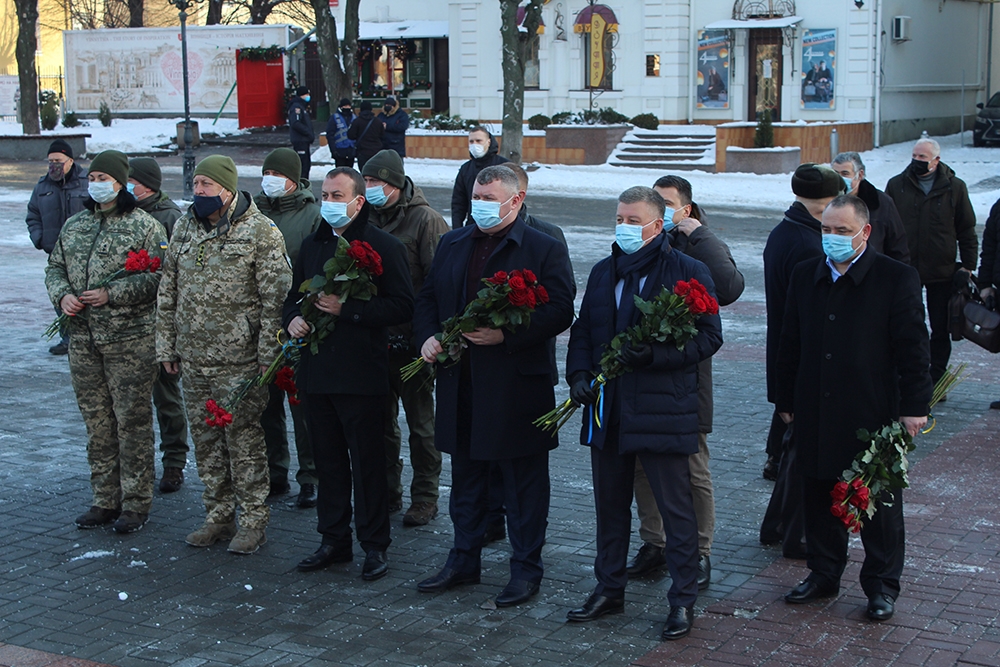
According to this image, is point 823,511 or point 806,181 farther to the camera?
point 806,181

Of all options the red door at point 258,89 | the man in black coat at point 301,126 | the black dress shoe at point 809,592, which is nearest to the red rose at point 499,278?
the black dress shoe at point 809,592

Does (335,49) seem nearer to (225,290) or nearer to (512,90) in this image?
(512,90)

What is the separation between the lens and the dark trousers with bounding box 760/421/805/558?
608 centimetres

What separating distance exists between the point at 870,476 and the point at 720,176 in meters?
23.4

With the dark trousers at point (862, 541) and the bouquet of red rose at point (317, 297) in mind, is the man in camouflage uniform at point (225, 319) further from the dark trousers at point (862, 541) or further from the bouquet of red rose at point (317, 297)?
the dark trousers at point (862, 541)

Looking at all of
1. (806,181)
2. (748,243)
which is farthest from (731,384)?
(748,243)

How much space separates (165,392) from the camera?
7.70m

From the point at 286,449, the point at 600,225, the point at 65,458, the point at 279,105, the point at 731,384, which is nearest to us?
the point at 286,449

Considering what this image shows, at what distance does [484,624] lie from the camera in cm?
535

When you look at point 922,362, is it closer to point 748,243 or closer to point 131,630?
point 131,630

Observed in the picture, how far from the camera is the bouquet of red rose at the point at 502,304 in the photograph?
534 centimetres

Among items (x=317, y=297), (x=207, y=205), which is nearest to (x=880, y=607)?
(x=317, y=297)

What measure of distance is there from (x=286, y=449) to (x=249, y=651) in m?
2.43

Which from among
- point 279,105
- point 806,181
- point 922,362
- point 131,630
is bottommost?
point 131,630
